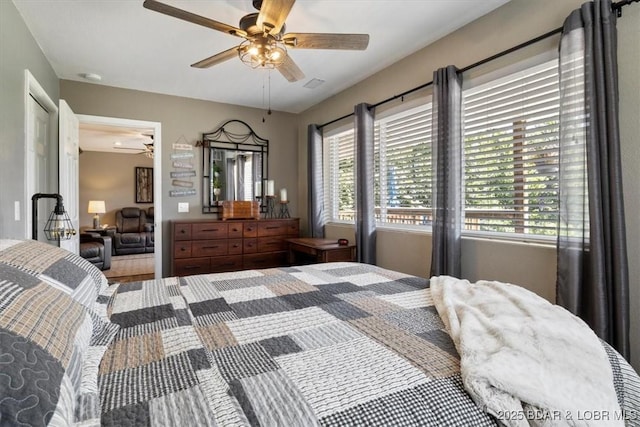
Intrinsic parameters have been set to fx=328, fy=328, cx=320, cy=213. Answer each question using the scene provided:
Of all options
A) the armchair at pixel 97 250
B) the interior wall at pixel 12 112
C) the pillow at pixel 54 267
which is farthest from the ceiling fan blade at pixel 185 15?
the armchair at pixel 97 250

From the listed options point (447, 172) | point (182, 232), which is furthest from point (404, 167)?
point (182, 232)

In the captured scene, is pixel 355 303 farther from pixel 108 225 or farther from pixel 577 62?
pixel 108 225

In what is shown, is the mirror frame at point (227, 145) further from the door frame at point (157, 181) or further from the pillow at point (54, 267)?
the pillow at point (54, 267)

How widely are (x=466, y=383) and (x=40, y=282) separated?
1.19 metres

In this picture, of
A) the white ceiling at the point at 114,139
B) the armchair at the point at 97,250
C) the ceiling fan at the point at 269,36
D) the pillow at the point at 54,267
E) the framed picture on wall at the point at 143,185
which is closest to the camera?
the pillow at the point at 54,267

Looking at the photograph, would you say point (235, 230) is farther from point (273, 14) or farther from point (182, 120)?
point (273, 14)

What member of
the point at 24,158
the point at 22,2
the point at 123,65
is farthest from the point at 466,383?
the point at 123,65

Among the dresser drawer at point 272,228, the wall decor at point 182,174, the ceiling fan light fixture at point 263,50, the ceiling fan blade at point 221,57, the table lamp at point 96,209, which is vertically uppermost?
the ceiling fan blade at point 221,57

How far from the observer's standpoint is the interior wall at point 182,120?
3.79 metres

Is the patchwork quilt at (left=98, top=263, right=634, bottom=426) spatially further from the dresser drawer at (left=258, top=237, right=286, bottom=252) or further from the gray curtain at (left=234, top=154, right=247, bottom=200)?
the gray curtain at (left=234, top=154, right=247, bottom=200)

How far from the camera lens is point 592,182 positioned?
1.78m

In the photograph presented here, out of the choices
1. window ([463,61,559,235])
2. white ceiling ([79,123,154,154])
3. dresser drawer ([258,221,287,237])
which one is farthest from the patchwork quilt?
white ceiling ([79,123,154,154])

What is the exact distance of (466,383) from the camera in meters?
0.81

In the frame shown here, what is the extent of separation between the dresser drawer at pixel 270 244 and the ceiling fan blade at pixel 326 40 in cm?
257
